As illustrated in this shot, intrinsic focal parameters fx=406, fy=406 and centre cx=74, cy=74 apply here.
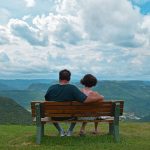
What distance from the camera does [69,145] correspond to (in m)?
12.5

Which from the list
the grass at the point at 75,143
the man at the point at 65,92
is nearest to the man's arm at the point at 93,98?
the man at the point at 65,92

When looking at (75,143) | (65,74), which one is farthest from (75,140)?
(65,74)

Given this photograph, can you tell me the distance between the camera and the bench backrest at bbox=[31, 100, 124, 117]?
12922 millimetres

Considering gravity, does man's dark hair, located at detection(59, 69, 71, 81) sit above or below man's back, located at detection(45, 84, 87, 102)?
above

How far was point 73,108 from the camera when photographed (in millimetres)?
12984

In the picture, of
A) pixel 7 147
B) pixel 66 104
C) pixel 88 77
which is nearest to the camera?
pixel 7 147

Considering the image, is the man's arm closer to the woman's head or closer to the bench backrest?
the bench backrest

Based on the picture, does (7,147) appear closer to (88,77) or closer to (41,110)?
(41,110)

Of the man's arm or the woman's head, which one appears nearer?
the man's arm

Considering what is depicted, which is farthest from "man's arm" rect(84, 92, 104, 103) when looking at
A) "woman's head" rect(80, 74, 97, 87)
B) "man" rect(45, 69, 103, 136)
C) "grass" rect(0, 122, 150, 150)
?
"grass" rect(0, 122, 150, 150)

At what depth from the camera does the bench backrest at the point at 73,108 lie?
509 inches

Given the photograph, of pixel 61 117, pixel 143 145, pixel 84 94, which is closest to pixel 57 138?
pixel 61 117

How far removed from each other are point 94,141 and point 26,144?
87.6 inches

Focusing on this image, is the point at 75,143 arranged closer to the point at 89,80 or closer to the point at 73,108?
the point at 73,108
